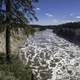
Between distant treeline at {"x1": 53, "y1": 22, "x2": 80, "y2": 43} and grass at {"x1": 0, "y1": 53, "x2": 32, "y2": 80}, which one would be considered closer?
grass at {"x1": 0, "y1": 53, "x2": 32, "y2": 80}

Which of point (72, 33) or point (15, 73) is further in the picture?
point (72, 33)

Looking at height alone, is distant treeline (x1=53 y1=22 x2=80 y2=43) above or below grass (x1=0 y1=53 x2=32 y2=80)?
above

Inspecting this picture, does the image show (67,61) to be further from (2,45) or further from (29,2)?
(2,45)

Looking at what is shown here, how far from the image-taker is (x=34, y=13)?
69.7 feet

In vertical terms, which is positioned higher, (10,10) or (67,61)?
(10,10)

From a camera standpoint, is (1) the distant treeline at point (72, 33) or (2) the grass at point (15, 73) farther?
(1) the distant treeline at point (72, 33)

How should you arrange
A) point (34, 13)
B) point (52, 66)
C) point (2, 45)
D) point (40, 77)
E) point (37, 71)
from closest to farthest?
point (40, 77) < point (37, 71) < point (52, 66) < point (34, 13) < point (2, 45)

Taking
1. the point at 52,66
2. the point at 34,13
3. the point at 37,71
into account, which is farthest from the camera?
the point at 34,13

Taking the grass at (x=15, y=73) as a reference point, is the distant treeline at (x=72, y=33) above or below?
above

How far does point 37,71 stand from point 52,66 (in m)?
2.63

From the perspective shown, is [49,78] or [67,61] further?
[67,61]

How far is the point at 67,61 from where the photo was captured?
2142cm

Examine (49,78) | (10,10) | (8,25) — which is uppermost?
(10,10)

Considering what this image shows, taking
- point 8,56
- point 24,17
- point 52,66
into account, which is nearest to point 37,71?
point 52,66
